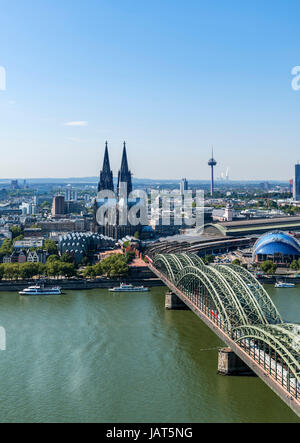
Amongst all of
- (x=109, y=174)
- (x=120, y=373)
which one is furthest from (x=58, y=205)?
(x=120, y=373)

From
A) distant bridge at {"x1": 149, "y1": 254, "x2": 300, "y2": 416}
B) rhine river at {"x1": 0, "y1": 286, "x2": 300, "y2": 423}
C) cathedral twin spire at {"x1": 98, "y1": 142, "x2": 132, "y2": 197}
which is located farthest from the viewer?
cathedral twin spire at {"x1": 98, "y1": 142, "x2": 132, "y2": 197}

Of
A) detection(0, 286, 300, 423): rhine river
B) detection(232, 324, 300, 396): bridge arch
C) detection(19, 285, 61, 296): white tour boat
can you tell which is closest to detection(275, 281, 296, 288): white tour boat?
detection(0, 286, 300, 423): rhine river

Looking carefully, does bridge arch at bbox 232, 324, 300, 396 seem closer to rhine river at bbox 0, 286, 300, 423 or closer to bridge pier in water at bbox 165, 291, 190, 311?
rhine river at bbox 0, 286, 300, 423

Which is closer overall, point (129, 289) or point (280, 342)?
point (280, 342)

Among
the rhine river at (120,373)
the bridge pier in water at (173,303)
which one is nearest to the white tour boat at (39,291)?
the rhine river at (120,373)

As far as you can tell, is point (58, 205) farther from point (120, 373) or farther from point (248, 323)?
point (248, 323)
